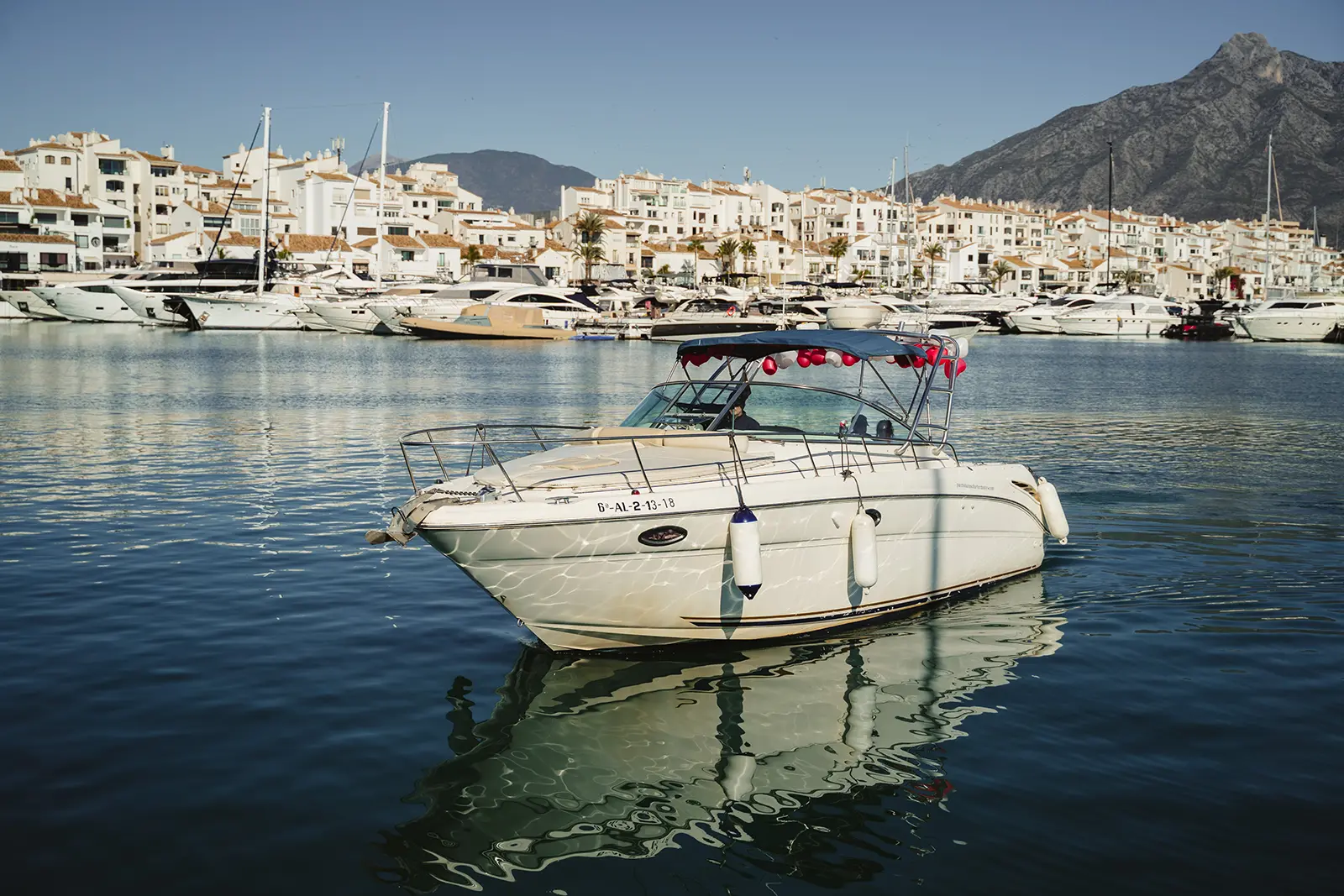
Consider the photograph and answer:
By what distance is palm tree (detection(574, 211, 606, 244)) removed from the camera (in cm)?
14000

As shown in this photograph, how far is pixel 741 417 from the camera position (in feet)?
39.5

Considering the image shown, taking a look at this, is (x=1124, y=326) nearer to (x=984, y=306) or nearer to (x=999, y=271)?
(x=984, y=306)

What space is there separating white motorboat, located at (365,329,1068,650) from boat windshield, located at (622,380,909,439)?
19mm

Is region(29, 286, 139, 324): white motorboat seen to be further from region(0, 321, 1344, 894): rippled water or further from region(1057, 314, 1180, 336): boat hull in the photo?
region(0, 321, 1344, 894): rippled water

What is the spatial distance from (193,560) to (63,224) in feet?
374

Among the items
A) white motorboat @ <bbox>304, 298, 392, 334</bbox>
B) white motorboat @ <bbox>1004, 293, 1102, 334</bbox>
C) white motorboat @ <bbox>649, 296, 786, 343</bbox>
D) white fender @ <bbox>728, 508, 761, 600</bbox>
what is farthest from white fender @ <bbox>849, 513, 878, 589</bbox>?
white motorboat @ <bbox>1004, 293, 1102, 334</bbox>

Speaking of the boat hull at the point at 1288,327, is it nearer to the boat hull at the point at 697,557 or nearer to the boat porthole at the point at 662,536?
the boat hull at the point at 697,557

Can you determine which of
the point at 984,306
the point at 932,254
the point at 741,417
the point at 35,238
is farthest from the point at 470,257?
the point at 741,417

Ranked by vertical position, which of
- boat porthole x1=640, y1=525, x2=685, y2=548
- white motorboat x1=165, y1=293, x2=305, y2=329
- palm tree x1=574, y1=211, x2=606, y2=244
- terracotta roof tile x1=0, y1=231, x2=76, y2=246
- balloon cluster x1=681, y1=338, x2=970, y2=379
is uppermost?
palm tree x1=574, y1=211, x2=606, y2=244

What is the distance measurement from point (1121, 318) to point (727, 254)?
200 feet

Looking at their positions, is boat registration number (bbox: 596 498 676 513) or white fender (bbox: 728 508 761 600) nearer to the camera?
boat registration number (bbox: 596 498 676 513)

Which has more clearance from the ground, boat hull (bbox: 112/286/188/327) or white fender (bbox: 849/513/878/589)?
boat hull (bbox: 112/286/188/327)

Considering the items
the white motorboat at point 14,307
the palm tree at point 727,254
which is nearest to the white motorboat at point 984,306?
the palm tree at point 727,254

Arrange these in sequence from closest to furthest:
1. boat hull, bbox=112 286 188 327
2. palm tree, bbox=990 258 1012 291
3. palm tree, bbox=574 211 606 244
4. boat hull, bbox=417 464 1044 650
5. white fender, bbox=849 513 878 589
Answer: boat hull, bbox=417 464 1044 650 → white fender, bbox=849 513 878 589 → boat hull, bbox=112 286 188 327 → palm tree, bbox=574 211 606 244 → palm tree, bbox=990 258 1012 291
